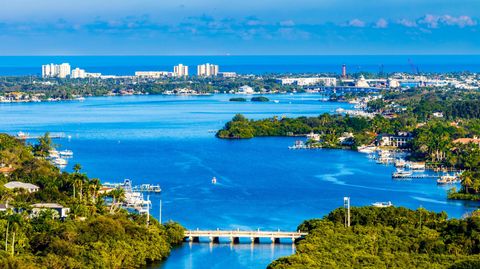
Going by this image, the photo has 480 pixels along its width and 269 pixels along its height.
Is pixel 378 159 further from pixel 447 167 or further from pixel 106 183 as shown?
pixel 106 183

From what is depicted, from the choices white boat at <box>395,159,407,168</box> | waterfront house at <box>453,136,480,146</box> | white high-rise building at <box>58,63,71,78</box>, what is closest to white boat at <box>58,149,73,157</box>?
white boat at <box>395,159,407,168</box>

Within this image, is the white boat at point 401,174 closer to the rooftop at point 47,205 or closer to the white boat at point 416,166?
the white boat at point 416,166

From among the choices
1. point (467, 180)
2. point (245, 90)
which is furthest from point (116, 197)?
point (245, 90)

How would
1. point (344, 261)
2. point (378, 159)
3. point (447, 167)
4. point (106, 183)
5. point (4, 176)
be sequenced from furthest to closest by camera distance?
point (378, 159), point (447, 167), point (106, 183), point (4, 176), point (344, 261)

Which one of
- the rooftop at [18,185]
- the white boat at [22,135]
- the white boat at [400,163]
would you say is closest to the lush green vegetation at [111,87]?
the white boat at [22,135]

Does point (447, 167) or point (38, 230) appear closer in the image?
point (38, 230)

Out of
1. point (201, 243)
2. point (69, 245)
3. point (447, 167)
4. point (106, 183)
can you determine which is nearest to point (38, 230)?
point (69, 245)

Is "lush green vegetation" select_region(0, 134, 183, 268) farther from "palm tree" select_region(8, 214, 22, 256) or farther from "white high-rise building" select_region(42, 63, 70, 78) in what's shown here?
"white high-rise building" select_region(42, 63, 70, 78)
